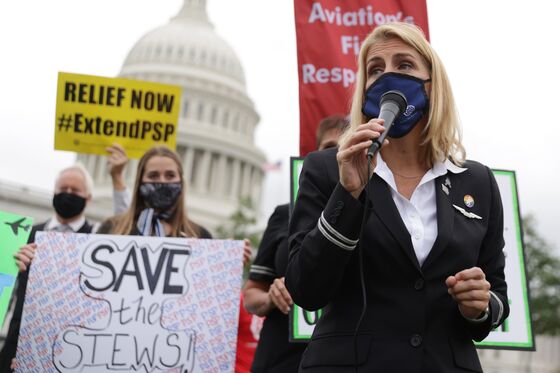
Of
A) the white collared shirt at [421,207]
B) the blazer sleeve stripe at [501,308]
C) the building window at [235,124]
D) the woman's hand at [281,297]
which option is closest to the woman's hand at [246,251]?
the woman's hand at [281,297]

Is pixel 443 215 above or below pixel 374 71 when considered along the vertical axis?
below

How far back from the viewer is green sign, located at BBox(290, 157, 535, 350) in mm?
3975

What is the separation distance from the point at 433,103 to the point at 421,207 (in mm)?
353

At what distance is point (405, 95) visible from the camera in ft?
8.96

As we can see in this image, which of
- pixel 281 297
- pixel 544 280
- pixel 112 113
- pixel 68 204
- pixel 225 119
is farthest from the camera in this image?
pixel 225 119

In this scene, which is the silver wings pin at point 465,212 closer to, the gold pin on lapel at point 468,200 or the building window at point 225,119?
the gold pin on lapel at point 468,200

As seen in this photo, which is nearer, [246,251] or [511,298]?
[511,298]

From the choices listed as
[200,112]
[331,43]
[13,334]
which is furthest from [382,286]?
[200,112]

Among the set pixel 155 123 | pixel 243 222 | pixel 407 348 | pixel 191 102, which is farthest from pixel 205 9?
A: pixel 407 348

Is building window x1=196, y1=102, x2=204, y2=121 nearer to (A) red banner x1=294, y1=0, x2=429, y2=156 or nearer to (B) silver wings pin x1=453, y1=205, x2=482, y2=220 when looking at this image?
(A) red banner x1=294, y1=0, x2=429, y2=156

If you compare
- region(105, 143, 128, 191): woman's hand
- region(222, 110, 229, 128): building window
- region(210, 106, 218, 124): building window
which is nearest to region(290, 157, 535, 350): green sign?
region(105, 143, 128, 191): woman's hand

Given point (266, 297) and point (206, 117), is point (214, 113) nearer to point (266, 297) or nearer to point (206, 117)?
point (206, 117)

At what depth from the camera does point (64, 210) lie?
5.76 meters

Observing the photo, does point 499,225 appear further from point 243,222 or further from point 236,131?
point 236,131
